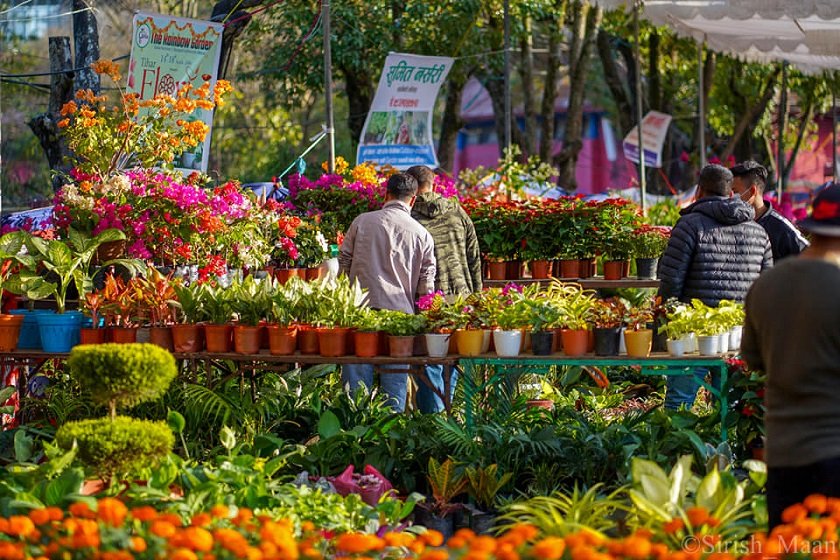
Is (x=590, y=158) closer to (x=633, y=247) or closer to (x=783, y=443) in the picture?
(x=633, y=247)

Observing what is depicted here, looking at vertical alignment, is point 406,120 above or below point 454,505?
above

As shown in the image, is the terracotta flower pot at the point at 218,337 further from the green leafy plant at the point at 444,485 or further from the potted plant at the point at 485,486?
the potted plant at the point at 485,486

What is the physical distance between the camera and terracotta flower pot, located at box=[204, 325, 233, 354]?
684 cm

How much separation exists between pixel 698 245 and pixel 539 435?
148 centimetres

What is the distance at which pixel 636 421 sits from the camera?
663cm

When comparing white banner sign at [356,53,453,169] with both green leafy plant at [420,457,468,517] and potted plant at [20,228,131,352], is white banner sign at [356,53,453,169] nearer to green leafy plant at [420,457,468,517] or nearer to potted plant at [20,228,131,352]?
potted plant at [20,228,131,352]

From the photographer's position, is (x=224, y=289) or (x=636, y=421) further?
(x=224, y=289)

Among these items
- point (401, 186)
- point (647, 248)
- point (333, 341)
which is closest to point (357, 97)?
point (647, 248)

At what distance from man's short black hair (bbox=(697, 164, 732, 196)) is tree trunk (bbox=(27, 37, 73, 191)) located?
6046 millimetres

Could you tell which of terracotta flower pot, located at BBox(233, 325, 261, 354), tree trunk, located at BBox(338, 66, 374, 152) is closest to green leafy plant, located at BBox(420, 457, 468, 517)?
terracotta flower pot, located at BBox(233, 325, 261, 354)

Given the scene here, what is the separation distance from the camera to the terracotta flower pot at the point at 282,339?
6.73m

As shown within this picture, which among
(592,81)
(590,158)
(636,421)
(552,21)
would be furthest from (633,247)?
(590,158)

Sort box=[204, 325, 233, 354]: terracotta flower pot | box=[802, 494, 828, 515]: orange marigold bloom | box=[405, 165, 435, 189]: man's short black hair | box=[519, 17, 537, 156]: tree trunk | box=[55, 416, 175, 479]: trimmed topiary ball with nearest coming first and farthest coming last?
box=[802, 494, 828, 515]: orange marigold bloom < box=[55, 416, 175, 479]: trimmed topiary ball < box=[204, 325, 233, 354]: terracotta flower pot < box=[405, 165, 435, 189]: man's short black hair < box=[519, 17, 537, 156]: tree trunk

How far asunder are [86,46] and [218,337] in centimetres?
505
